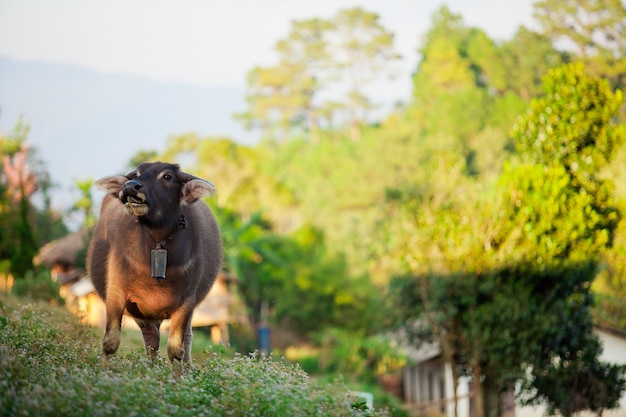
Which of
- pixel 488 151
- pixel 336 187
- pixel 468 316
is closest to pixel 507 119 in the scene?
pixel 488 151

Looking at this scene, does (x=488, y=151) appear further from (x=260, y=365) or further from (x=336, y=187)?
(x=260, y=365)

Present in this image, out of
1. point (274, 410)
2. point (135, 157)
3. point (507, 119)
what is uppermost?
point (507, 119)

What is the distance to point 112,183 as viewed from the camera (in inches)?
358

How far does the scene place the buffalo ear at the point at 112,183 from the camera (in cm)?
905

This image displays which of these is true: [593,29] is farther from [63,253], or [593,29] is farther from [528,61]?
[63,253]

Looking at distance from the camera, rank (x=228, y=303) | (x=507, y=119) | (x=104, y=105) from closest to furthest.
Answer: (x=228, y=303), (x=507, y=119), (x=104, y=105)

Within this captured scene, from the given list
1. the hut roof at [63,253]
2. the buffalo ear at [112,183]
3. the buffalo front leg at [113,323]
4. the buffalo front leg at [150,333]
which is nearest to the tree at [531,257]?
the buffalo front leg at [150,333]

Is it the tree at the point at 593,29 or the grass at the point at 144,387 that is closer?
the grass at the point at 144,387

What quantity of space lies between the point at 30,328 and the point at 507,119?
75.8 metres

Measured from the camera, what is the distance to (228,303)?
48.0 metres

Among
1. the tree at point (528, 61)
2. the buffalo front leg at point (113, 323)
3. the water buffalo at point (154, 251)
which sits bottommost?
the buffalo front leg at point (113, 323)

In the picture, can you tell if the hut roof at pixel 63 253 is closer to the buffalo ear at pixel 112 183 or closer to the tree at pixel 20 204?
the tree at pixel 20 204

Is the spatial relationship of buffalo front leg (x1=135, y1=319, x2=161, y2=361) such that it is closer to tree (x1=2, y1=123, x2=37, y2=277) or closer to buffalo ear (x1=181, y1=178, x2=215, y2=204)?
buffalo ear (x1=181, y1=178, x2=215, y2=204)

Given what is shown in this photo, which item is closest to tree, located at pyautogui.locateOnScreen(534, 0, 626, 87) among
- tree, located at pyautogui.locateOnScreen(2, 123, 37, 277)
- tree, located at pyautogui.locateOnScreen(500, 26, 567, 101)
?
tree, located at pyautogui.locateOnScreen(500, 26, 567, 101)
